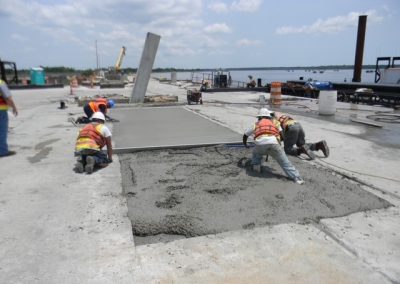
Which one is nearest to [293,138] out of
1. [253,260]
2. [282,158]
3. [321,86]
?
[282,158]

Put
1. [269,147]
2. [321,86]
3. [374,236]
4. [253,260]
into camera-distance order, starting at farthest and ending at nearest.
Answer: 1. [321,86]
2. [269,147]
3. [374,236]
4. [253,260]

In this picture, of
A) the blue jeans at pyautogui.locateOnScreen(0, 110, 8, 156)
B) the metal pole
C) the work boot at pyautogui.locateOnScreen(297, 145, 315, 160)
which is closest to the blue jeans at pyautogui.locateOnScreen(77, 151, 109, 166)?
the blue jeans at pyautogui.locateOnScreen(0, 110, 8, 156)

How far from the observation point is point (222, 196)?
5098mm

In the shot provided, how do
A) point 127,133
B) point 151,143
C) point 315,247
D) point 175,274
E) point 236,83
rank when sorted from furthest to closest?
point 236,83 < point 127,133 < point 151,143 < point 315,247 < point 175,274

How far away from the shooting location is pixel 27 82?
4141cm

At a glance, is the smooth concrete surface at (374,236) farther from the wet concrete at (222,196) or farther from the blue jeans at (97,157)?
the blue jeans at (97,157)

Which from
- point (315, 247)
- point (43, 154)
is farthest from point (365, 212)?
point (43, 154)

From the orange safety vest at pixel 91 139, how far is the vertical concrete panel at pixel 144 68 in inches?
455

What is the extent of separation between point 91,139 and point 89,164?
48 centimetres

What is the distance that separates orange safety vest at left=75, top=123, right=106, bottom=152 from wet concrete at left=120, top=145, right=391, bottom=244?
0.65 m

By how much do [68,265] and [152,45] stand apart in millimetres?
15734

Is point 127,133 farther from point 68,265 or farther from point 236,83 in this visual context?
point 236,83

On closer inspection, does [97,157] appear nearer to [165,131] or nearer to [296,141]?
[165,131]

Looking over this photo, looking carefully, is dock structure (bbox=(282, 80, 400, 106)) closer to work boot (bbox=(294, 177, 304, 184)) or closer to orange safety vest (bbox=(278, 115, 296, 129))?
orange safety vest (bbox=(278, 115, 296, 129))
